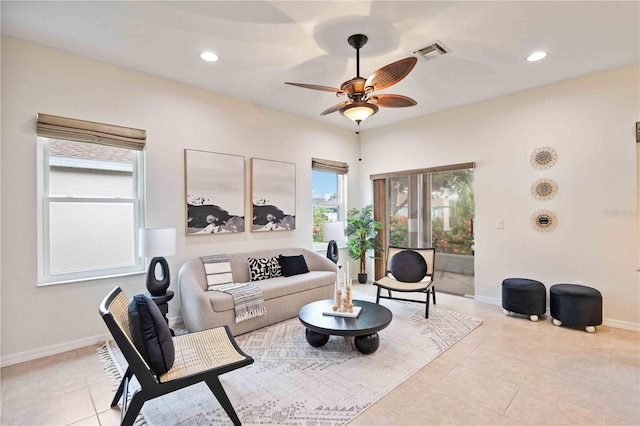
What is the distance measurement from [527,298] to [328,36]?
12.3 ft

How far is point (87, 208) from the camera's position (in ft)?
10.6

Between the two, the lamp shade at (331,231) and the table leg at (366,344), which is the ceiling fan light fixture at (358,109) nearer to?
the table leg at (366,344)

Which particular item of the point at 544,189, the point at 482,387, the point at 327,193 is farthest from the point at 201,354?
the point at 544,189

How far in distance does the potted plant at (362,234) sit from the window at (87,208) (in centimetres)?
340

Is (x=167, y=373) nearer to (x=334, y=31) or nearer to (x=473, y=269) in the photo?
(x=334, y=31)

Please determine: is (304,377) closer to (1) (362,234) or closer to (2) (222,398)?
(2) (222,398)

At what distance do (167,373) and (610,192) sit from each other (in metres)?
4.82

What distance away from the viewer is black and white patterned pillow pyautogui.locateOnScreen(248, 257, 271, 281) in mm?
4027

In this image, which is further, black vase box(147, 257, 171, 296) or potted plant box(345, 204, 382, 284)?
potted plant box(345, 204, 382, 284)

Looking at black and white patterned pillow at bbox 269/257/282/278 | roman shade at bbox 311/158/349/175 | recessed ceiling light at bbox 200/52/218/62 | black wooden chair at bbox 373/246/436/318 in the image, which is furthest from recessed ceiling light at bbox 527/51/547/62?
black and white patterned pillow at bbox 269/257/282/278

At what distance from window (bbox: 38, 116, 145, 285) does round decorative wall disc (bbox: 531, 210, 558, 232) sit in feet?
16.4

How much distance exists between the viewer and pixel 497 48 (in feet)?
10.1

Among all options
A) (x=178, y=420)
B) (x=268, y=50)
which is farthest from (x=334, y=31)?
(x=178, y=420)

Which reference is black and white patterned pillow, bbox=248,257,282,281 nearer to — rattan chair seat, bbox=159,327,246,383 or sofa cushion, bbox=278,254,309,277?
sofa cushion, bbox=278,254,309,277
